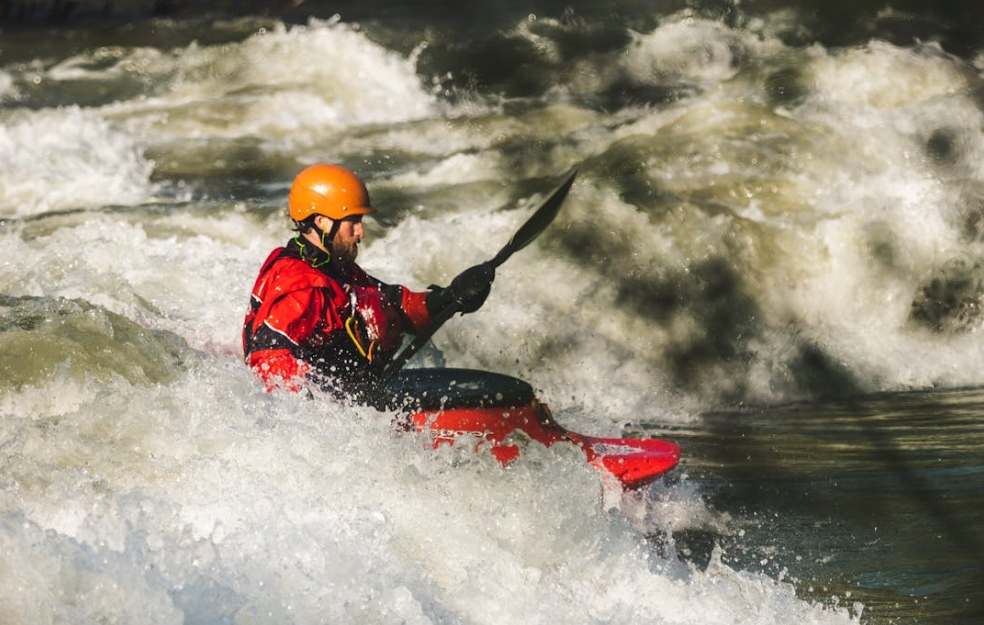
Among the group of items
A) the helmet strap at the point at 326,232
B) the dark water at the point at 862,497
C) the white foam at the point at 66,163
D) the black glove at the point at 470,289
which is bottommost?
the white foam at the point at 66,163

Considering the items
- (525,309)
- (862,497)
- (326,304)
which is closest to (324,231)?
(326,304)

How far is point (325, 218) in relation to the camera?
410cm

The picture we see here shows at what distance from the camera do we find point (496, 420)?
13.0 ft

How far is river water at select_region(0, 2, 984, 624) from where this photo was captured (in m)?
3.31

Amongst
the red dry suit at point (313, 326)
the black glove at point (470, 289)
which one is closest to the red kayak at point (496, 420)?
the red dry suit at point (313, 326)

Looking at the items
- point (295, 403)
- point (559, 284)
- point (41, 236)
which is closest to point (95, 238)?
point (41, 236)

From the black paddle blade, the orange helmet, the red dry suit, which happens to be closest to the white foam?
the black paddle blade

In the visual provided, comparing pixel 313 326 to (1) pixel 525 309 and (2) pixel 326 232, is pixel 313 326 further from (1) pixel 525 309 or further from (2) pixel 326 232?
(1) pixel 525 309

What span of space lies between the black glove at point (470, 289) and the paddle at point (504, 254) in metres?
0.03

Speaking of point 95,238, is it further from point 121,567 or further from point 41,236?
point 121,567

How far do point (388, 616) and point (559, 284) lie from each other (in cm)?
393

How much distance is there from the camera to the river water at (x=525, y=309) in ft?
10.9

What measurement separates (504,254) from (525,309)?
2.13 meters

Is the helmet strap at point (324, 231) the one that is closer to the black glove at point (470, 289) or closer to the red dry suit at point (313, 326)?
the red dry suit at point (313, 326)
